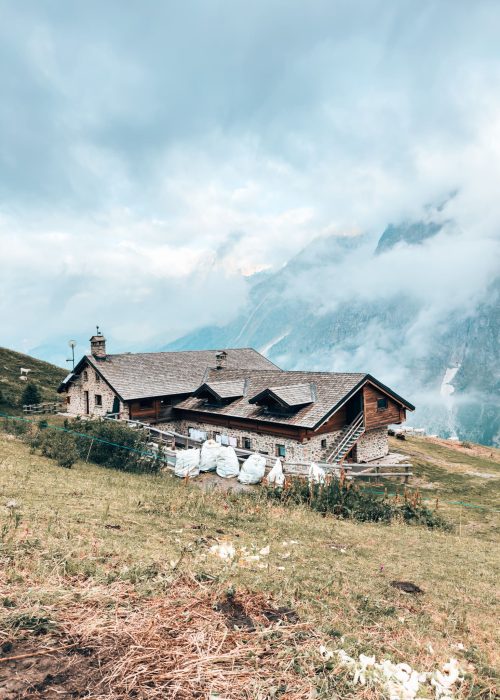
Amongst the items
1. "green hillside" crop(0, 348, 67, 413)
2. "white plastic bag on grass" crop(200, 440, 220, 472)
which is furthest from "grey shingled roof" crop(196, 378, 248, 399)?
"green hillside" crop(0, 348, 67, 413)

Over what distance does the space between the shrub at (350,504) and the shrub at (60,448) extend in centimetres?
937

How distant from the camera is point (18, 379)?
56.4m

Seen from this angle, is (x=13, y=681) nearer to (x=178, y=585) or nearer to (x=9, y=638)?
(x=9, y=638)

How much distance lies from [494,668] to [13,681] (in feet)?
19.5

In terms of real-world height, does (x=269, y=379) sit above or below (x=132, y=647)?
above

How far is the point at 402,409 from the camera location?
1471 inches

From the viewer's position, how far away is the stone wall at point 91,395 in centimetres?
3884

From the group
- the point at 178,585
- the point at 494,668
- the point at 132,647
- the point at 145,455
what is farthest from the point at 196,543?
the point at 145,455

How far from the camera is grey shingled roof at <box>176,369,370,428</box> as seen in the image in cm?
3047

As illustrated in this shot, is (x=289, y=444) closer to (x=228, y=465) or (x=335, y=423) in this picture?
(x=335, y=423)

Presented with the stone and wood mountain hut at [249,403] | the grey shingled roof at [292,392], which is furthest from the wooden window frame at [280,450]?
the grey shingled roof at [292,392]

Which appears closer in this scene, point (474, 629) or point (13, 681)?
point (13, 681)

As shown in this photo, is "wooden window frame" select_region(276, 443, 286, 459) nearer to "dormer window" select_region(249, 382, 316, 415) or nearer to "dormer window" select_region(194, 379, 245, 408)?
"dormer window" select_region(249, 382, 316, 415)

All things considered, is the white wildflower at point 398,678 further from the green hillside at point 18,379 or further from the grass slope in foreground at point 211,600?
the green hillside at point 18,379
